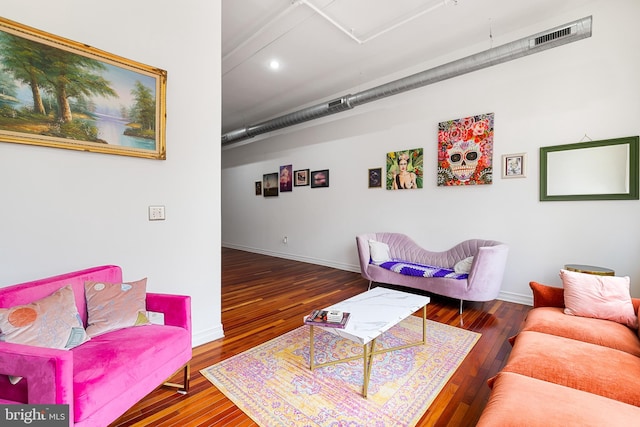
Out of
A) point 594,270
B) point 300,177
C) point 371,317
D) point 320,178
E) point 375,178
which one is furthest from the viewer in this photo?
point 300,177

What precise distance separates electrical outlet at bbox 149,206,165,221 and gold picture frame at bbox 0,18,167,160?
1.41ft

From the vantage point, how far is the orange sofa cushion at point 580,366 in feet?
4.43

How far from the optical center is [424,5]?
10.5 feet

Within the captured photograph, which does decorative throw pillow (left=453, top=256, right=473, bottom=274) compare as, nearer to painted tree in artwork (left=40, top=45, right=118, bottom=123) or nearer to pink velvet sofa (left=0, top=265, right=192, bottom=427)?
pink velvet sofa (left=0, top=265, right=192, bottom=427)

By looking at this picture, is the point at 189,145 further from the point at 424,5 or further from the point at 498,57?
the point at 498,57

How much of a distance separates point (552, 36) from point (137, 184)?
175 inches

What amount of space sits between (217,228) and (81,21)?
189 cm

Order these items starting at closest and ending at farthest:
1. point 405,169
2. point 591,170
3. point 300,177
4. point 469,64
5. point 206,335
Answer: point 206,335
point 591,170
point 469,64
point 405,169
point 300,177

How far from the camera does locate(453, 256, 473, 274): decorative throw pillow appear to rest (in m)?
3.70

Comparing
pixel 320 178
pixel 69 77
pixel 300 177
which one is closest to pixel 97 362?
pixel 69 77

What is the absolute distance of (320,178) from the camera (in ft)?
19.9

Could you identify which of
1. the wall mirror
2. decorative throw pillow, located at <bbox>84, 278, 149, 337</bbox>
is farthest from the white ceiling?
decorative throw pillow, located at <bbox>84, 278, 149, 337</bbox>

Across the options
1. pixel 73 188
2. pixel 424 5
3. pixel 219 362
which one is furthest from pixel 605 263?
pixel 73 188

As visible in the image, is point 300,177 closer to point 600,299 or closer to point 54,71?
point 54,71
